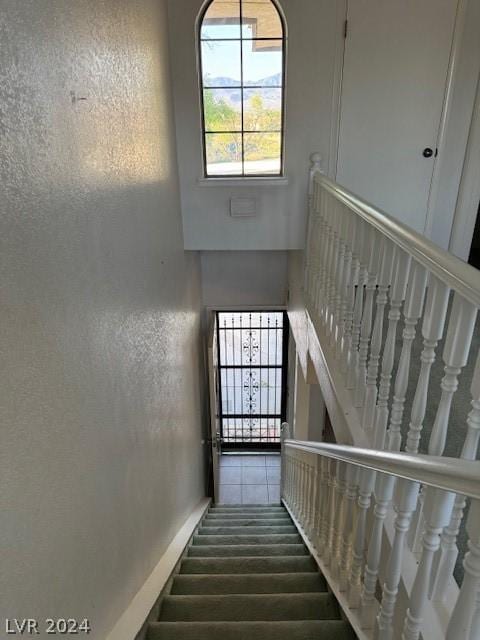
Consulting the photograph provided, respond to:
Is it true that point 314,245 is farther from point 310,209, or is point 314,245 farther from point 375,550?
point 375,550

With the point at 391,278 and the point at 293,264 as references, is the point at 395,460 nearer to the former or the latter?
the point at 391,278

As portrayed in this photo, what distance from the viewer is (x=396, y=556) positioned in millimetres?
1207

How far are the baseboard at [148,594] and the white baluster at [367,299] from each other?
1.17 m

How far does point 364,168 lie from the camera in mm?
3385

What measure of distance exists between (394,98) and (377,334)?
2.26 m

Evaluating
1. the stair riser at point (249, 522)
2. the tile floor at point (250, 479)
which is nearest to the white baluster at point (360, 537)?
the stair riser at point (249, 522)

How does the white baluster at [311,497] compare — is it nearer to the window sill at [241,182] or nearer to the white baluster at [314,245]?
the white baluster at [314,245]

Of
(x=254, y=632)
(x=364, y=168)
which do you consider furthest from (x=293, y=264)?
(x=254, y=632)

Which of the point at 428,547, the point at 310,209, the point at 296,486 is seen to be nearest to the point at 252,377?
the point at 296,486

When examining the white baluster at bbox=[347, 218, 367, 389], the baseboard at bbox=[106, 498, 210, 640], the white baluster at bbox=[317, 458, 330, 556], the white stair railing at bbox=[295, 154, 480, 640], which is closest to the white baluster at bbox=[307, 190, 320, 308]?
the white stair railing at bbox=[295, 154, 480, 640]

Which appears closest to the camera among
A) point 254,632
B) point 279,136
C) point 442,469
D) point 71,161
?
point 442,469

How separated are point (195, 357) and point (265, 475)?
261cm

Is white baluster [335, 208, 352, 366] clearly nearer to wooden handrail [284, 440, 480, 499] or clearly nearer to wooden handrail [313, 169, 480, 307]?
wooden handrail [313, 169, 480, 307]

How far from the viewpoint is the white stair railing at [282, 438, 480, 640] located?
849 mm
